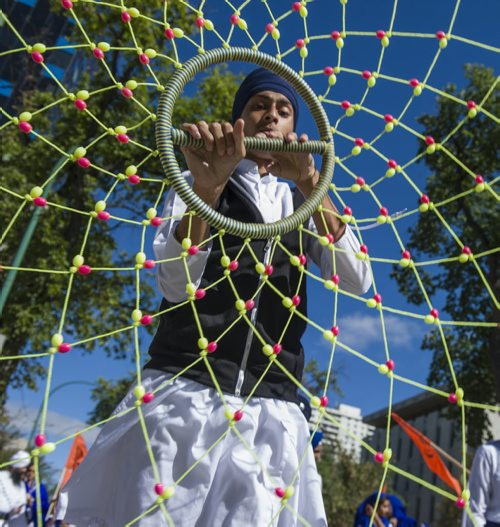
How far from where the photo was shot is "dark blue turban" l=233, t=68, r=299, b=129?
7.78 ft

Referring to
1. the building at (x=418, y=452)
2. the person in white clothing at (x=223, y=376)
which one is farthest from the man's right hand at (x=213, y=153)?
the building at (x=418, y=452)

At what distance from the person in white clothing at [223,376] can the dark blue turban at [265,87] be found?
11cm

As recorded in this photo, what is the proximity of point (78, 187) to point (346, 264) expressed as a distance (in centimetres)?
1174

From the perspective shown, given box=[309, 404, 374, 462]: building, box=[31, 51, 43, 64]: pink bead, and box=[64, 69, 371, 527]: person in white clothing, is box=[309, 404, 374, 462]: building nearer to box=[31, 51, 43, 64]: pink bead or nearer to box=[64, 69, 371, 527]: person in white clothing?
box=[64, 69, 371, 527]: person in white clothing

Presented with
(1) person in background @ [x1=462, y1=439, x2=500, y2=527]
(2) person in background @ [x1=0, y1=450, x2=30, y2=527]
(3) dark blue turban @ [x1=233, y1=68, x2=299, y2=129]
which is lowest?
(2) person in background @ [x1=0, y1=450, x2=30, y2=527]

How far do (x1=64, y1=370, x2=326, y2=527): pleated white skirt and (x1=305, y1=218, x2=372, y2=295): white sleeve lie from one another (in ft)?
1.53

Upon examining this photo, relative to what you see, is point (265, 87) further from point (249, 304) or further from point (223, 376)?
point (223, 376)

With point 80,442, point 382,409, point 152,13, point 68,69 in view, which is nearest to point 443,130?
point 152,13

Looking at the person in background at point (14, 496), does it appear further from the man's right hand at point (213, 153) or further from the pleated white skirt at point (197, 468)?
the man's right hand at point (213, 153)

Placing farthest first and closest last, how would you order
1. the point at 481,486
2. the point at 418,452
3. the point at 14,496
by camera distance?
the point at 418,452 < the point at 14,496 < the point at 481,486

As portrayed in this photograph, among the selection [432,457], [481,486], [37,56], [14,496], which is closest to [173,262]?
[37,56]

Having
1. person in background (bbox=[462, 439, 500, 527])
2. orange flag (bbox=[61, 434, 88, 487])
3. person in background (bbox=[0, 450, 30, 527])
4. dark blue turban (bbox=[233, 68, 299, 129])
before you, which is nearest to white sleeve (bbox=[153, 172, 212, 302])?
dark blue turban (bbox=[233, 68, 299, 129])

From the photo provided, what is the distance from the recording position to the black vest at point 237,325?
2.06 metres

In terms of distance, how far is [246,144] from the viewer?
6.05ft
